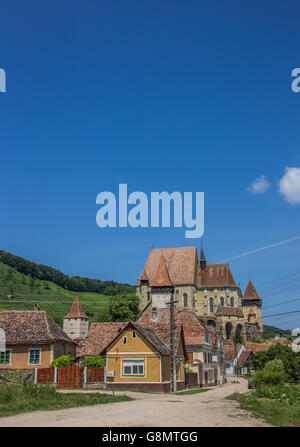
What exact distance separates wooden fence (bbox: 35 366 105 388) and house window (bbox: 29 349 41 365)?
6.64 meters

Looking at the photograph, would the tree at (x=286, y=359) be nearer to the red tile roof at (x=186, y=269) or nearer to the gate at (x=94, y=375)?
the gate at (x=94, y=375)

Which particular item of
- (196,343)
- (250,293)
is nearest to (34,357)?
(196,343)

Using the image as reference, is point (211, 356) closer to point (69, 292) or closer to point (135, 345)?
point (135, 345)

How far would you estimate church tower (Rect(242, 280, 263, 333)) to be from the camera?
127 m

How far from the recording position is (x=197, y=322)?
175ft

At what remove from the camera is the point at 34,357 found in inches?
1618

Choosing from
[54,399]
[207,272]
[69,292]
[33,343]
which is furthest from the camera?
[69,292]

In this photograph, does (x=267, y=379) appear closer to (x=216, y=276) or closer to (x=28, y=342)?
(x=28, y=342)

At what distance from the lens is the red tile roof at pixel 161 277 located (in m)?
105

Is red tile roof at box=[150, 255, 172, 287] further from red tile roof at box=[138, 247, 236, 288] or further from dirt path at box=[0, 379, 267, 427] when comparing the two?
dirt path at box=[0, 379, 267, 427]

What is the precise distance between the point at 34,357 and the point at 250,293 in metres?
98.2
